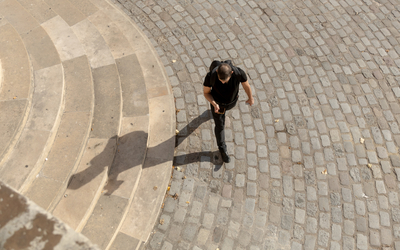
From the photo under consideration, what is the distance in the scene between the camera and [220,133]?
4.71 m

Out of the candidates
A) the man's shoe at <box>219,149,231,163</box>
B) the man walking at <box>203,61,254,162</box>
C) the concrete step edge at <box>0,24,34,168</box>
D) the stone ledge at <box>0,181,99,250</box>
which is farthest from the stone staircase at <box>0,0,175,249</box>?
the stone ledge at <box>0,181,99,250</box>

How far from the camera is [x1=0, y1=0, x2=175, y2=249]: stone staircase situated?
174 inches

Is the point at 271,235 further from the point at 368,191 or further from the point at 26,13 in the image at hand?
the point at 26,13

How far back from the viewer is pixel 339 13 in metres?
7.27

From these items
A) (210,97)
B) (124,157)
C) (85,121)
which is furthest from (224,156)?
(85,121)

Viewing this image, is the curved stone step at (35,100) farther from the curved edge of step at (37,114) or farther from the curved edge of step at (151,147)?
the curved edge of step at (151,147)

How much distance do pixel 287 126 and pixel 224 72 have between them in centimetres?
249

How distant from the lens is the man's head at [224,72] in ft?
11.9

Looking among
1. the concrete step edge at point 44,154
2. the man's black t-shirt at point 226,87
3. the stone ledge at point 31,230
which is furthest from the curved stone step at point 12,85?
the man's black t-shirt at point 226,87

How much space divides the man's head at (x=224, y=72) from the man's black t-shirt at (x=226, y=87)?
24 centimetres

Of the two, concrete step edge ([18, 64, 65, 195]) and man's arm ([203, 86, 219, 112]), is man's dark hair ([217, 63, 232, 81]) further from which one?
concrete step edge ([18, 64, 65, 195])

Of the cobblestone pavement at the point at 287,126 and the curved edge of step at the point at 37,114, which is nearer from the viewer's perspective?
the curved edge of step at the point at 37,114

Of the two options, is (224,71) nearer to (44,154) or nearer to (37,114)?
(44,154)

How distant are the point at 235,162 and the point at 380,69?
414 cm
